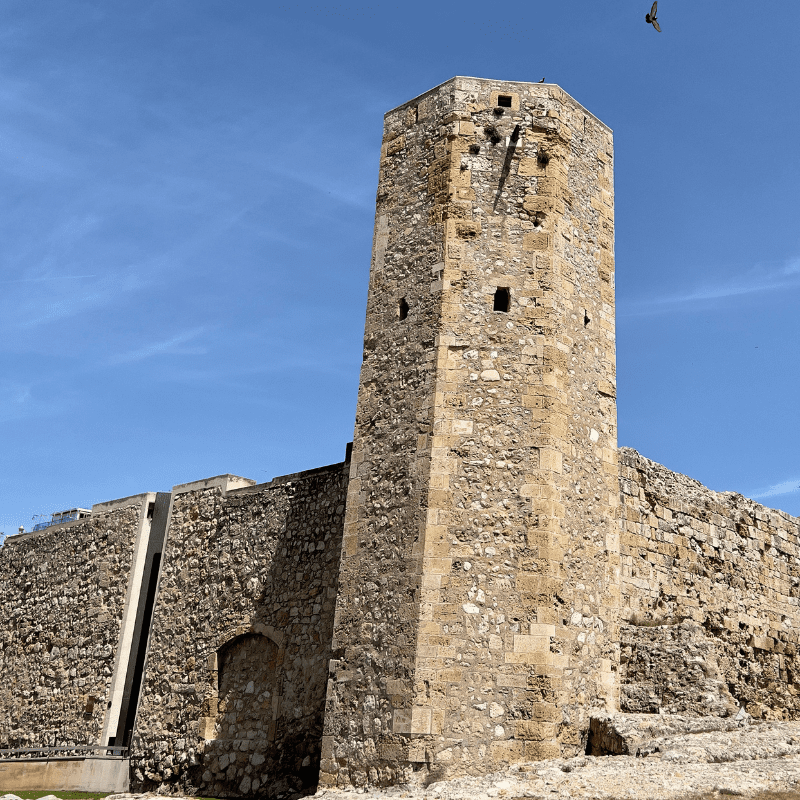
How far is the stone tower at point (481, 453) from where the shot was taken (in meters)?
10.4

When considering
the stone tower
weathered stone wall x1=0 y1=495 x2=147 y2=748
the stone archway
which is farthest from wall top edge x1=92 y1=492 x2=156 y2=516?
the stone tower

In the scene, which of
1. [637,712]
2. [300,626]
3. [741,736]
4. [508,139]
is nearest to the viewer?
[741,736]

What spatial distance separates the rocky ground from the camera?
8.43 metres

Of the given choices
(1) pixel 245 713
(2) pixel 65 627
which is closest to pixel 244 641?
(1) pixel 245 713

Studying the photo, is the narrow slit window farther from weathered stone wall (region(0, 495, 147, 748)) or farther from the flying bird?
weathered stone wall (region(0, 495, 147, 748))

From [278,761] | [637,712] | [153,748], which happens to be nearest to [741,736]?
[637,712]

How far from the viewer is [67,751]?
52.9ft

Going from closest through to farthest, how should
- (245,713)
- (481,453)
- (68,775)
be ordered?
(481,453) < (245,713) < (68,775)

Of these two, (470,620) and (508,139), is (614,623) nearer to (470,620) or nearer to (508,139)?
(470,620)

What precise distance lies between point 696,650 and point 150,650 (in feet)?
27.5

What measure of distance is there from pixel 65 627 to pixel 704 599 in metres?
10.9

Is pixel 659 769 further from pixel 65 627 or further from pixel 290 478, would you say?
pixel 65 627

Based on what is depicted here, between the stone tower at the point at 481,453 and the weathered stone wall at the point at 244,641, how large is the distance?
2344 millimetres

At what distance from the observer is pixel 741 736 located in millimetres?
9883
